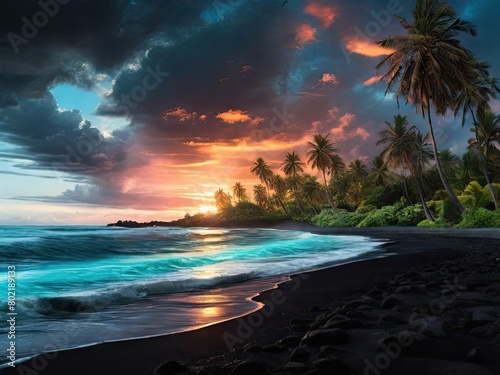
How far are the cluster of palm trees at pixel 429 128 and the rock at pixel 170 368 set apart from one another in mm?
25397

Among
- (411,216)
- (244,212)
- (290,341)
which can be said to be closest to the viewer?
(290,341)

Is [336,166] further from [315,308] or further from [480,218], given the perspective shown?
[315,308]

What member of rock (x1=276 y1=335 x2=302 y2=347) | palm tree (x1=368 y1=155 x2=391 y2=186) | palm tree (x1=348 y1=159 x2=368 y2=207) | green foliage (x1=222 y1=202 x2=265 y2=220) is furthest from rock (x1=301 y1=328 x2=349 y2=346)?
green foliage (x1=222 y1=202 x2=265 y2=220)

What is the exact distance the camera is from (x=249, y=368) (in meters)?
2.82

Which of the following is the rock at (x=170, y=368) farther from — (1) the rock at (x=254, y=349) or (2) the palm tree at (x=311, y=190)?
(2) the palm tree at (x=311, y=190)

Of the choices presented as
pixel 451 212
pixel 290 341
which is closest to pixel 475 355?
pixel 290 341

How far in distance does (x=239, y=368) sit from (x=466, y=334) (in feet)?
7.06

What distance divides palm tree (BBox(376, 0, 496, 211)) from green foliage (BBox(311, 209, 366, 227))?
2184cm

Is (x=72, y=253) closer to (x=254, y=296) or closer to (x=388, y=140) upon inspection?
(x=254, y=296)

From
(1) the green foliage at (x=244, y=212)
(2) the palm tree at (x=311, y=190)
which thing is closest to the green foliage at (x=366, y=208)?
(2) the palm tree at (x=311, y=190)

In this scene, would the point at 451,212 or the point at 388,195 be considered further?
the point at 388,195

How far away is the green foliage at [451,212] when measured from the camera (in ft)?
95.1

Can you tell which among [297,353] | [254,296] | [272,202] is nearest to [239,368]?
[297,353]

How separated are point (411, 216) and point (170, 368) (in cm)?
3913
